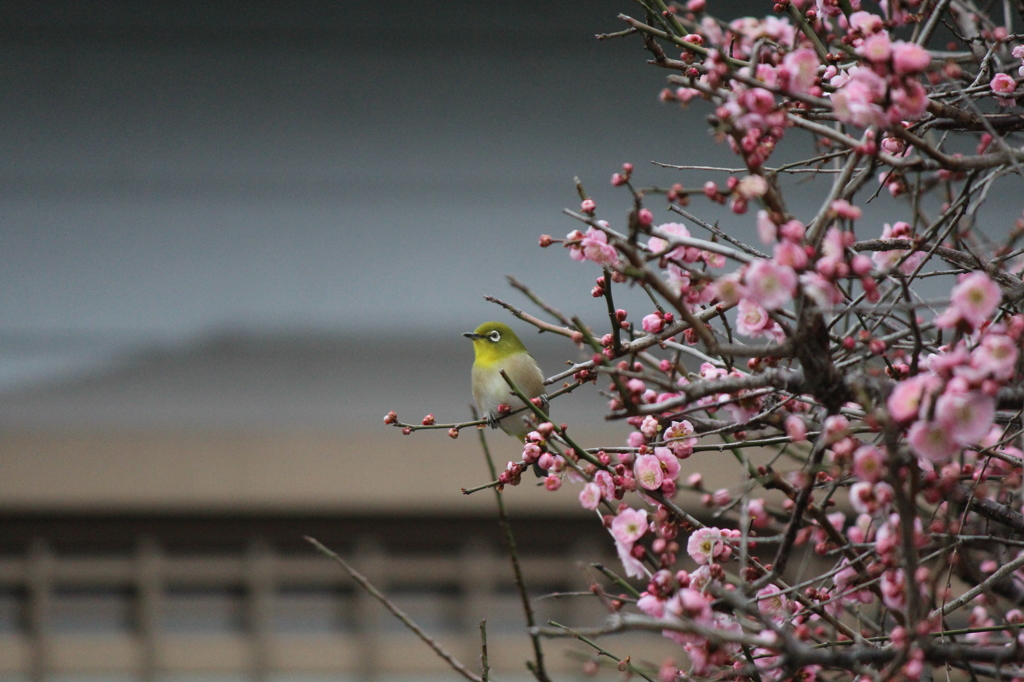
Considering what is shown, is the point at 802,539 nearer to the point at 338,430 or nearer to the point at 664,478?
the point at 664,478

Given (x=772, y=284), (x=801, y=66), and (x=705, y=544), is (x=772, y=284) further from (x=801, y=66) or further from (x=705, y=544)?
(x=705, y=544)

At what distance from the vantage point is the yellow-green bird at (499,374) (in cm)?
261

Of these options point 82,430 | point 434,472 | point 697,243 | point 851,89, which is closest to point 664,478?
point 697,243

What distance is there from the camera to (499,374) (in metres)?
2.71

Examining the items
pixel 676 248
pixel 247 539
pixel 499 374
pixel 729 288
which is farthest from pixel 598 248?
pixel 247 539

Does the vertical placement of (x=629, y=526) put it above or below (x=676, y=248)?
below

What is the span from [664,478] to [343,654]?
3797 mm

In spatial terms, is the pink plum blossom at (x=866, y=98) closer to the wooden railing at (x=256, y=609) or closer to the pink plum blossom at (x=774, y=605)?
the pink plum blossom at (x=774, y=605)

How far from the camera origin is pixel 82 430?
469cm

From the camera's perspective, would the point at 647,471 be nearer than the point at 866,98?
No

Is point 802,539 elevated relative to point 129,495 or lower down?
lower down

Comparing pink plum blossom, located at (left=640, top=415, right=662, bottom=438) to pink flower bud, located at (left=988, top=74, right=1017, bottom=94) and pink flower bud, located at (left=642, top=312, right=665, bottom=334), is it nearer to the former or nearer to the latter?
pink flower bud, located at (left=642, top=312, right=665, bottom=334)

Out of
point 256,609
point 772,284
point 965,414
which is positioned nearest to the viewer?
point 965,414

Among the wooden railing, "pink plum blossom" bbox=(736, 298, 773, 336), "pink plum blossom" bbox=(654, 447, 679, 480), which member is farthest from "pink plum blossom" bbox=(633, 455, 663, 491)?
the wooden railing
